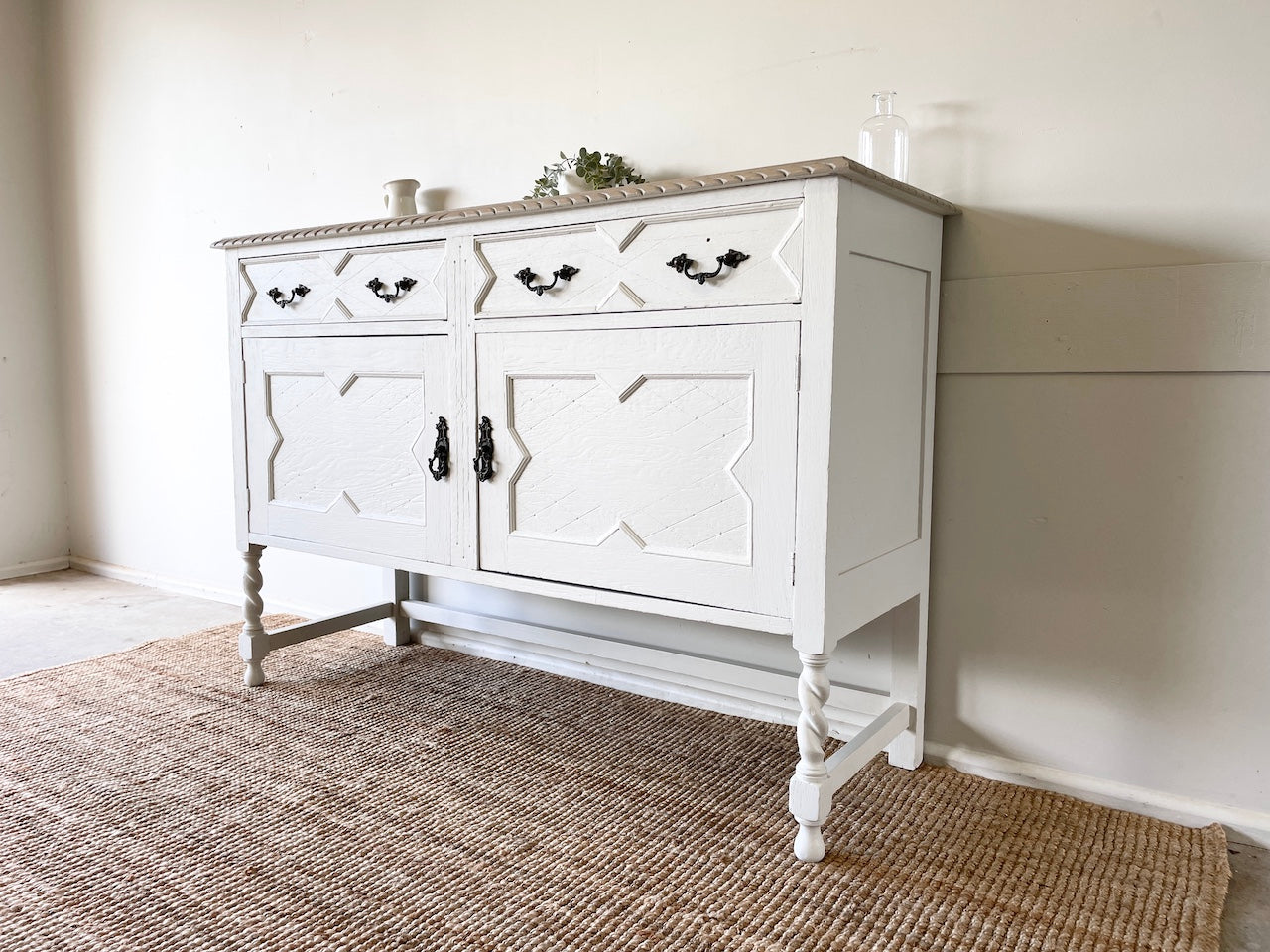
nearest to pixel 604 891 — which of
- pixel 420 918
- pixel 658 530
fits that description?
pixel 420 918

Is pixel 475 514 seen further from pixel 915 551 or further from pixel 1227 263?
pixel 1227 263

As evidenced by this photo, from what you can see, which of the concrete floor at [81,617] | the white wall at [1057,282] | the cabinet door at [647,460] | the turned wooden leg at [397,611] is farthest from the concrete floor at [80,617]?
the cabinet door at [647,460]

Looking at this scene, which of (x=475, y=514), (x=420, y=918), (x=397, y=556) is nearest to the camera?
(x=420, y=918)

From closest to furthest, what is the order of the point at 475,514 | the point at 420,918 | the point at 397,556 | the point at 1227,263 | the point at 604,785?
the point at 420,918, the point at 1227,263, the point at 604,785, the point at 475,514, the point at 397,556

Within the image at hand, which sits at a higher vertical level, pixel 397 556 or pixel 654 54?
pixel 654 54

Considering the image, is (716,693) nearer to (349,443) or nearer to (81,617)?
(349,443)

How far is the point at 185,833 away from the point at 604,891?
2.31 ft

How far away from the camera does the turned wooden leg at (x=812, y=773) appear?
144 centimetres

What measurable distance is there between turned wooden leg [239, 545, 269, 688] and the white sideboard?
0.17 meters

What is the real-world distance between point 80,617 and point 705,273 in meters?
2.46

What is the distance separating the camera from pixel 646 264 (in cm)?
156

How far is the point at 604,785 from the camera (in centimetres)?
170

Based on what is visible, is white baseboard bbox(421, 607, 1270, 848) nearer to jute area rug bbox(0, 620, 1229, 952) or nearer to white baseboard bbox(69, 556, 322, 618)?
jute area rug bbox(0, 620, 1229, 952)

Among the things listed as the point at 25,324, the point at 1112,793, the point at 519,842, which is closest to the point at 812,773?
the point at 519,842
